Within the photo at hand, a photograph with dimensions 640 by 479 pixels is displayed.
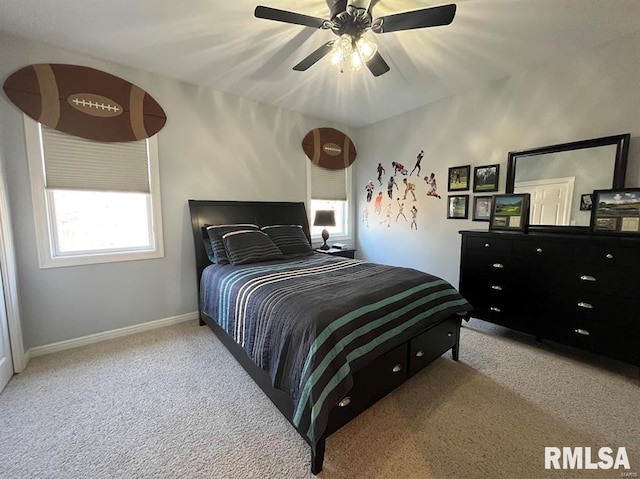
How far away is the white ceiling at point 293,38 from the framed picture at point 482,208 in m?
1.28

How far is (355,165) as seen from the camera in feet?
15.0

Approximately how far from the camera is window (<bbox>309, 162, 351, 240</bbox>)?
4.10m

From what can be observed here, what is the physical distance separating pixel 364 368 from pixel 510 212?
7.21 ft

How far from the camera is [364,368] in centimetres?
151

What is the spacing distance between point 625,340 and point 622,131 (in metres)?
1.68

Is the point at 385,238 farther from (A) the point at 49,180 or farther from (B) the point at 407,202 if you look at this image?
(A) the point at 49,180

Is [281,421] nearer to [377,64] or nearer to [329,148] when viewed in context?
[377,64]

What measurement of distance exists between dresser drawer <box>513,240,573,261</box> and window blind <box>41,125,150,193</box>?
3657 mm

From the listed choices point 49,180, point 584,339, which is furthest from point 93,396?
point 584,339

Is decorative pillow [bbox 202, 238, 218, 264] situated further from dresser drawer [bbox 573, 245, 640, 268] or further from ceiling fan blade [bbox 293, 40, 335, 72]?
dresser drawer [bbox 573, 245, 640, 268]

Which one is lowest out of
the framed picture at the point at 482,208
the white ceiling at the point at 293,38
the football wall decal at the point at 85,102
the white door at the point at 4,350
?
the white door at the point at 4,350

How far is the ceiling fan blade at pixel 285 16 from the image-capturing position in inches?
60.2

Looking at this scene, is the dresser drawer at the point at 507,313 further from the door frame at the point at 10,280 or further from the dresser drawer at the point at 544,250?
the door frame at the point at 10,280

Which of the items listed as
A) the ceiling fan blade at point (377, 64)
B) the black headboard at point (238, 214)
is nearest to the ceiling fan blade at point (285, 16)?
the ceiling fan blade at point (377, 64)
